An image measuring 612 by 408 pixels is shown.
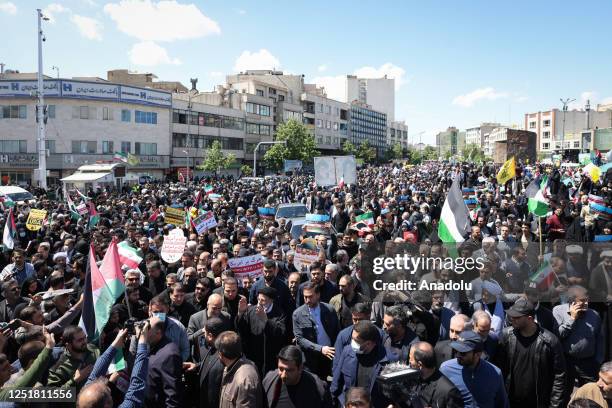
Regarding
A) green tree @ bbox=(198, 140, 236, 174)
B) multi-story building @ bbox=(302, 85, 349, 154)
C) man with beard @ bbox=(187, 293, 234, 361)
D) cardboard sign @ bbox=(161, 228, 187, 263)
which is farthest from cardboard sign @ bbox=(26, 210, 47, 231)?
multi-story building @ bbox=(302, 85, 349, 154)

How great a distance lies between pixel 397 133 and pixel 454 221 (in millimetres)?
153728

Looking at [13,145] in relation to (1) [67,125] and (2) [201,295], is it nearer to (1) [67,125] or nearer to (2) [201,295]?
(1) [67,125]

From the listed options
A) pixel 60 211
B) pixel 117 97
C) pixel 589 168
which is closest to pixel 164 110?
pixel 117 97

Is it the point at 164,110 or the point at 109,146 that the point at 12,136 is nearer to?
the point at 109,146

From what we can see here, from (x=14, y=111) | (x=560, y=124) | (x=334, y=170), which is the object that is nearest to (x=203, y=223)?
(x=334, y=170)

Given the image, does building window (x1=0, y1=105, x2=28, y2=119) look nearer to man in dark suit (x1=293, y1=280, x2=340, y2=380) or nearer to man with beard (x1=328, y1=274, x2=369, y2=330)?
man with beard (x1=328, y1=274, x2=369, y2=330)

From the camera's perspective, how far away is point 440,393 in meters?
4.05

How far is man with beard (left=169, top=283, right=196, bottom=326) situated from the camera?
635cm

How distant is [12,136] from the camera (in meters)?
46.8

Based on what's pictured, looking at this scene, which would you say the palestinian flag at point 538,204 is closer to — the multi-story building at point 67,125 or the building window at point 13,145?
the multi-story building at point 67,125

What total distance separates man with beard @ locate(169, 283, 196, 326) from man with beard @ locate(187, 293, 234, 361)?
46 centimetres

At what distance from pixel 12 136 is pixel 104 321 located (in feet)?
160

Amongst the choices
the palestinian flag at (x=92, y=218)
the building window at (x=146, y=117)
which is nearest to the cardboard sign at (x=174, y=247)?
the palestinian flag at (x=92, y=218)

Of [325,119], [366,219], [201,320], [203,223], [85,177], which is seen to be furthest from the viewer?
[325,119]
